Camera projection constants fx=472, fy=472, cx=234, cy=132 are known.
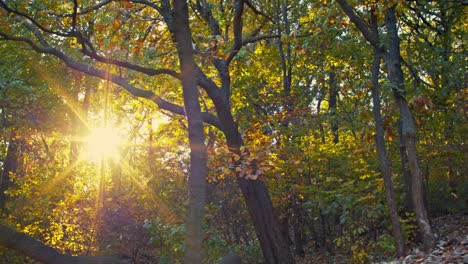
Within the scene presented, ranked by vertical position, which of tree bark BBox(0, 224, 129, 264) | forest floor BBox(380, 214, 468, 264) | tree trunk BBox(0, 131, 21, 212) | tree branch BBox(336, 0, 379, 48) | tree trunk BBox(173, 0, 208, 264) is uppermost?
tree trunk BBox(0, 131, 21, 212)

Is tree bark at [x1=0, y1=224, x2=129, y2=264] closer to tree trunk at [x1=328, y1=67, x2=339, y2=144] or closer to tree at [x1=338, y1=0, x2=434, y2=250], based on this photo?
tree at [x1=338, y1=0, x2=434, y2=250]

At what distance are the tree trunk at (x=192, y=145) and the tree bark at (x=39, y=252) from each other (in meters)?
0.59

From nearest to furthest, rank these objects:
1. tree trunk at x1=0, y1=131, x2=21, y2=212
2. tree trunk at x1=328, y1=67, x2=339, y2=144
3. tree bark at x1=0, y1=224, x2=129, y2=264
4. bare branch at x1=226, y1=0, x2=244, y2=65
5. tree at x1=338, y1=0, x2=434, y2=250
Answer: tree bark at x1=0, y1=224, x2=129, y2=264 → bare branch at x1=226, y1=0, x2=244, y2=65 → tree at x1=338, y1=0, x2=434, y2=250 → tree trunk at x1=328, y1=67, x2=339, y2=144 → tree trunk at x1=0, y1=131, x2=21, y2=212

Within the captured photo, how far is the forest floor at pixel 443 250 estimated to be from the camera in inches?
253

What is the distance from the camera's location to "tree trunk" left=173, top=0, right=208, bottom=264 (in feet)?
12.7

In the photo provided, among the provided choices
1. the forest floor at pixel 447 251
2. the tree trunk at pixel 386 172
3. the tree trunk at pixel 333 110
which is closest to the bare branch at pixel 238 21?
the tree trunk at pixel 386 172

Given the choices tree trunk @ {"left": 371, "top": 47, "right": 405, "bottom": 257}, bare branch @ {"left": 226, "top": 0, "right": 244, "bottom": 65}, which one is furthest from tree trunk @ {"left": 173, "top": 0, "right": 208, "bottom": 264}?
tree trunk @ {"left": 371, "top": 47, "right": 405, "bottom": 257}

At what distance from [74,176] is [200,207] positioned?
9.74 m

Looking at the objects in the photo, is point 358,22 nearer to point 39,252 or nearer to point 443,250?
point 443,250

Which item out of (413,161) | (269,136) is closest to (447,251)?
(413,161)

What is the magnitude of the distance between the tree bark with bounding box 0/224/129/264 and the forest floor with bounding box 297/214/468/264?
425 centimetres

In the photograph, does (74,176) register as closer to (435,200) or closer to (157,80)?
(157,80)

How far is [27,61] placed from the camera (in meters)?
15.5

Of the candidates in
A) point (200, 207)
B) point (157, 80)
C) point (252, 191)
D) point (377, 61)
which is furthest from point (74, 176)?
point (200, 207)
